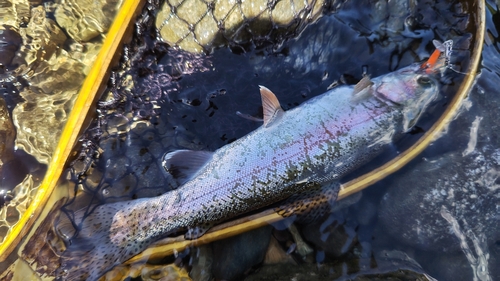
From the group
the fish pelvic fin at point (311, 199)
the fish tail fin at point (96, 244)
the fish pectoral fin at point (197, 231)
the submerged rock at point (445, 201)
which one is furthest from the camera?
the submerged rock at point (445, 201)

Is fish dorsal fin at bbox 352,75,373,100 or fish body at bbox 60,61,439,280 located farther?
fish dorsal fin at bbox 352,75,373,100

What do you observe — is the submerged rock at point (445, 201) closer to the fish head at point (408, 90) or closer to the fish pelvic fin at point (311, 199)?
the fish head at point (408, 90)

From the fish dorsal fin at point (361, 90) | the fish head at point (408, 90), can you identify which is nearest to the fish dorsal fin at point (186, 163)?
the fish dorsal fin at point (361, 90)

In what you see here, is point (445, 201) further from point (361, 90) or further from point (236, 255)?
point (236, 255)

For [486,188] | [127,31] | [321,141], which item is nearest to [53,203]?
[127,31]

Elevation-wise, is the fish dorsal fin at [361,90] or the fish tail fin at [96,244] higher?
the fish dorsal fin at [361,90]

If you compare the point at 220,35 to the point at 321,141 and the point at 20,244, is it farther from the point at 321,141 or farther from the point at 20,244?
the point at 20,244

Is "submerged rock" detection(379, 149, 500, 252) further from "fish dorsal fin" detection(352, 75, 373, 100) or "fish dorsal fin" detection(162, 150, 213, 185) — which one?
"fish dorsal fin" detection(162, 150, 213, 185)

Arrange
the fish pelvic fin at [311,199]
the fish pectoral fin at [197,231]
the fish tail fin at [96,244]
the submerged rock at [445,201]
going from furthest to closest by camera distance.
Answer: the submerged rock at [445,201] → the fish pelvic fin at [311,199] → the fish pectoral fin at [197,231] → the fish tail fin at [96,244]

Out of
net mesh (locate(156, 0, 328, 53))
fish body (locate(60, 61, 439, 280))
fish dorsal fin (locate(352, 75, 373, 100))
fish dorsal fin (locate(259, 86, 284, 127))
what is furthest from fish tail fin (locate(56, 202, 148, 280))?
fish dorsal fin (locate(352, 75, 373, 100))
